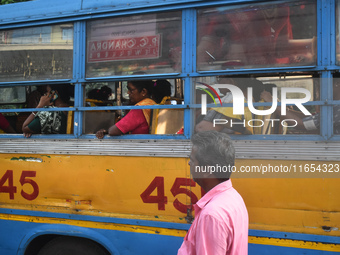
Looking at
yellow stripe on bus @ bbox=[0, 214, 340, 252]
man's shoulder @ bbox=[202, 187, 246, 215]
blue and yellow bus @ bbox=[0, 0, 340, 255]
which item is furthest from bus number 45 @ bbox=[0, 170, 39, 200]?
man's shoulder @ bbox=[202, 187, 246, 215]

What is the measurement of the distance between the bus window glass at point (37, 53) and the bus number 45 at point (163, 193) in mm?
1248

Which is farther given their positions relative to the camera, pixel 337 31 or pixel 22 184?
pixel 22 184

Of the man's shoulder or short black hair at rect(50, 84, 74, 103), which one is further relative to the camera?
short black hair at rect(50, 84, 74, 103)

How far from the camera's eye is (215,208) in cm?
143

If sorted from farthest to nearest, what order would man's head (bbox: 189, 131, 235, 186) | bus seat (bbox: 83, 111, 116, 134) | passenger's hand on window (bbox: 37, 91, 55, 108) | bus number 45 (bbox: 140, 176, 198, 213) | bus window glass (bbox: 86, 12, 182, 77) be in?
passenger's hand on window (bbox: 37, 91, 55, 108) → bus seat (bbox: 83, 111, 116, 134) → bus window glass (bbox: 86, 12, 182, 77) → bus number 45 (bbox: 140, 176, 198, 213) → man's head (bbox: 189, 131, 235, 186)

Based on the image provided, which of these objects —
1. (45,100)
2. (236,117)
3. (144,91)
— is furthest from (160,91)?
(45,100)

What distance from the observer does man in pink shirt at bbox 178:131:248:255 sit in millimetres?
1387

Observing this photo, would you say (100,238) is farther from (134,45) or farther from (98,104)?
(134,45)

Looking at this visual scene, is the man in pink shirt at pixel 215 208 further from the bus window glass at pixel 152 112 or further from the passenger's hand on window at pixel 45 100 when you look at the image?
the passenger's hand on window at pixel 45 100

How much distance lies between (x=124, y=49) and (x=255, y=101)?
117 cm

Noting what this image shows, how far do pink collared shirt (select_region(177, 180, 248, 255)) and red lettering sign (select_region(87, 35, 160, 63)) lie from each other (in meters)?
1.50

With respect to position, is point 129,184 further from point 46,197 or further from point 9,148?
point 9,148

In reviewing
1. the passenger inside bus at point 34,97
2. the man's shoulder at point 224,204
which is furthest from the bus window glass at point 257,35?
the passenger inside bus at point 34,97

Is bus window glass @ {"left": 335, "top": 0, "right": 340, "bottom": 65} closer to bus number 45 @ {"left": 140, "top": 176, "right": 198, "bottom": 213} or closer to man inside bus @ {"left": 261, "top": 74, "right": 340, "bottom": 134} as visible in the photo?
man inside bus @ {"left": 261, "top": 74, "right": 340, "bottom": 134}
